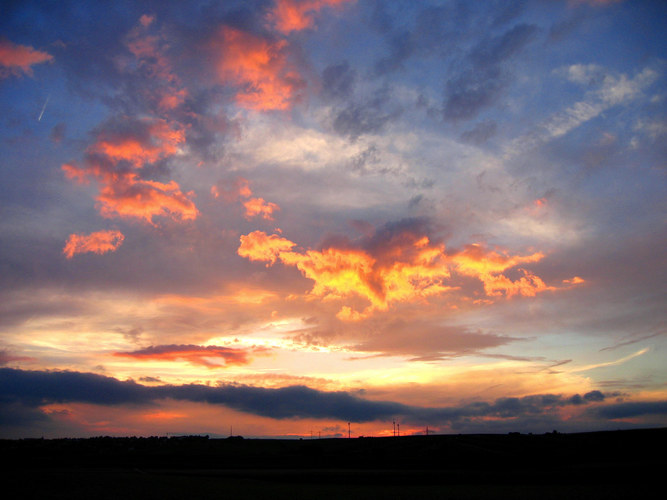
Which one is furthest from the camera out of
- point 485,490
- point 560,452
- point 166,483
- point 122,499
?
point 560,452

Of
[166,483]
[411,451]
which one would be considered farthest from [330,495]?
[411,451]

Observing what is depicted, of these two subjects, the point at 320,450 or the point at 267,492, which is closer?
the point at 267,492

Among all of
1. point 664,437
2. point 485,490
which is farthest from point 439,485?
point 664,437

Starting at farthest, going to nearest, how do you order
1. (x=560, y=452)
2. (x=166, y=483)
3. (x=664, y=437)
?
1. (x=664, y=437)
2. (x=560, y=452)
3. (x=166, y=483)

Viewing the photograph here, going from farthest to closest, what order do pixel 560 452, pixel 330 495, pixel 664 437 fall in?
pixel 664 437, pixel 560 452, pixel 330 495

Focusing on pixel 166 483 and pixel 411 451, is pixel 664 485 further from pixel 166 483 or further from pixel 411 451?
pixel 411 451

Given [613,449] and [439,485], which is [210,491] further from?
[613,449]

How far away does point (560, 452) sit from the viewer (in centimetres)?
11269

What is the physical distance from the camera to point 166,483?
5806 centimetres

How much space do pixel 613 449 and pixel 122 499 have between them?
4653 inches

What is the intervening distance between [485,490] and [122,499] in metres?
37.7

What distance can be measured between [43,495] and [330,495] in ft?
90.3

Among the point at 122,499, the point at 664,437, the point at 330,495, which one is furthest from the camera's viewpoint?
the point at 664,437

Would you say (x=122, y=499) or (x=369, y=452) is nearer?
(x=122, y=499)
